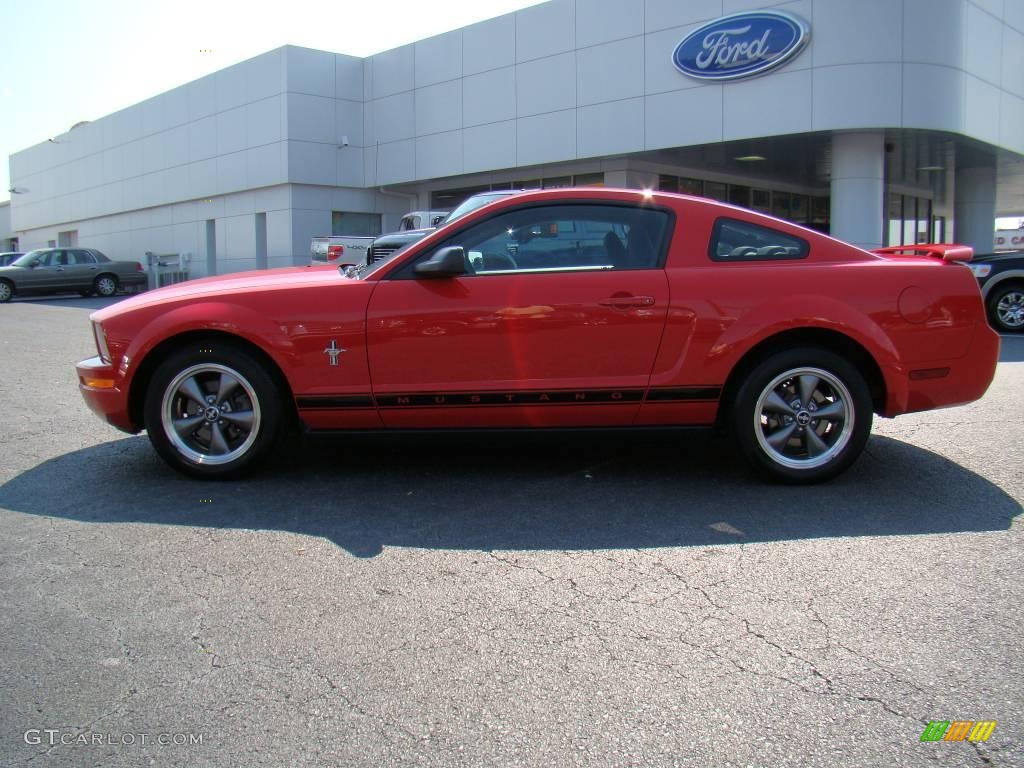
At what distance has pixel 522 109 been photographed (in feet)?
75.0

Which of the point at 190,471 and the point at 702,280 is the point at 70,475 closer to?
the point at 190,471

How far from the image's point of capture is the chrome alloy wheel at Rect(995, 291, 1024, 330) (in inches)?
520

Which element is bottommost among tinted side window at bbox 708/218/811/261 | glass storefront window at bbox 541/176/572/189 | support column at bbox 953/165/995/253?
tinted side window at bbox 708/218/811/261

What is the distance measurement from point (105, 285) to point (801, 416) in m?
27.3

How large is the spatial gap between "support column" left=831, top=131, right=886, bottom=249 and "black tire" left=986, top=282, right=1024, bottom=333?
17.0ft

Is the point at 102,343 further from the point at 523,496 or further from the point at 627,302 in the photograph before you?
the point at 627,302

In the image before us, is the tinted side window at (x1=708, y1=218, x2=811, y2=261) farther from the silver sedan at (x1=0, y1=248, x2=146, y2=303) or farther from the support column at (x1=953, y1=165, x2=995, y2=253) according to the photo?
the silver sedan at (x1=0, y1=248, x2=146, y2=303)

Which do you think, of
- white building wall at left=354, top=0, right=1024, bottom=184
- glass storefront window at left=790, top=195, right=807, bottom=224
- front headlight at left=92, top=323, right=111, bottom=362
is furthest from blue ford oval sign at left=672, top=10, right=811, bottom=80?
front headlight at left=92, top=323, right=111, bottom=362

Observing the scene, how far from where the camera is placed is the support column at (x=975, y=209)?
24250 millimetres

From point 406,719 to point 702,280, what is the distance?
2979 mm

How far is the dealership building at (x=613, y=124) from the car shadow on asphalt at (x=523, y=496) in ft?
46.8

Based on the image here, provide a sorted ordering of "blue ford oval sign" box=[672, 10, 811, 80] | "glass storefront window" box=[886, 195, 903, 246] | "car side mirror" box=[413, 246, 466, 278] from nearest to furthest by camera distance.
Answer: "car side mirror" box=[413, 246, 466, 278] → "blue ford oval sign" box=[672, 10, 811, 80] → "glass storefront window" box=[886, 195, 903, 246]

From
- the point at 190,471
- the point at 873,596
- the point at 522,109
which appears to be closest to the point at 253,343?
the point at 190,471

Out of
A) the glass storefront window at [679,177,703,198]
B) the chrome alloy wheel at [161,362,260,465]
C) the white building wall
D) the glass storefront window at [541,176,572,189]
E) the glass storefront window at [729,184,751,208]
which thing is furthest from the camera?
the glass storefront window at [729,184,751,208]
